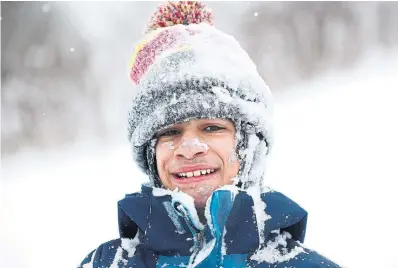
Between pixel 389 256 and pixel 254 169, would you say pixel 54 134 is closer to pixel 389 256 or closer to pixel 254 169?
pixel 389 256

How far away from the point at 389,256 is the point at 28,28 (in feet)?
9.09

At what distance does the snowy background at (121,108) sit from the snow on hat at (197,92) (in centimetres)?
193

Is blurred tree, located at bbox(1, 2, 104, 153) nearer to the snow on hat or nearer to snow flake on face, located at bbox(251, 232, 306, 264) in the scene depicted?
the snow on hat

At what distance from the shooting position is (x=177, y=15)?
4.92 feet

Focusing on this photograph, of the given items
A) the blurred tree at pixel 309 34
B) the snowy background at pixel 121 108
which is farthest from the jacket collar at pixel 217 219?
the blurred tree at pixel 309 34

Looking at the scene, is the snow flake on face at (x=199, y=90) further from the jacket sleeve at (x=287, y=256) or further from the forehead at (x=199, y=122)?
the jacket sleeve at (x=287, y=256)

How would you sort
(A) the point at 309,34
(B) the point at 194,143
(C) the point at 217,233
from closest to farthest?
(C) the point at 217,233 < (B) the point at 194,143 < (A) the point at 309,34

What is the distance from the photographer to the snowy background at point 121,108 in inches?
132

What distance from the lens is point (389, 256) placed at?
9.32 feet

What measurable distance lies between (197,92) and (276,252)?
0.44m

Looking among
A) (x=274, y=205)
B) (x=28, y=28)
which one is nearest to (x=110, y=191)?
(x=28, y=28)

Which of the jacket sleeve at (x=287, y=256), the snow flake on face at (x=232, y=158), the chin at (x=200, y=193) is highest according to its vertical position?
the snow flake on face at (x=232, y=158)

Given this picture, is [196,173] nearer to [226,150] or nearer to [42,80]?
[226,150]

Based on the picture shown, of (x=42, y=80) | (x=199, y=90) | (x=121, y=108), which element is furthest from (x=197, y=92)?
(x=42, y=80)
